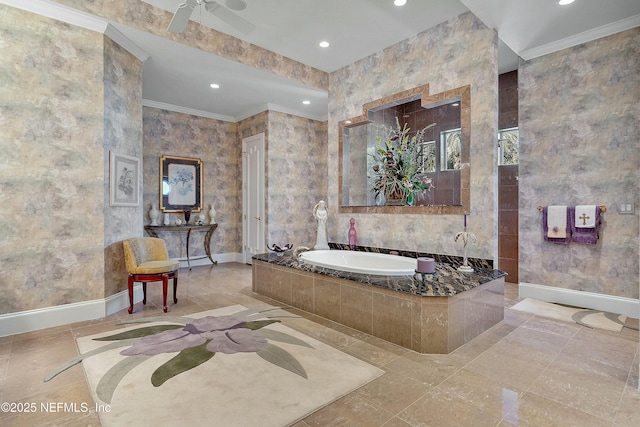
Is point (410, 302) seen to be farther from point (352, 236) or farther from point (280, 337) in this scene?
point (352, 236)

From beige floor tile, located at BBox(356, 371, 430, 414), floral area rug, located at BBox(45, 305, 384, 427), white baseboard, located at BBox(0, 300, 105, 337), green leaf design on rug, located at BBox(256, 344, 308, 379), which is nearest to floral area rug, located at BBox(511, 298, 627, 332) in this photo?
beige floor tile, located at BBox(356, 371, 430, 414)

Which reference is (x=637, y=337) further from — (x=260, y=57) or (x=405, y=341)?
(x=260, y=57)

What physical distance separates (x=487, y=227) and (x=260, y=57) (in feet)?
11.7

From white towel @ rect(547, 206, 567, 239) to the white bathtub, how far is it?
64.8 inches

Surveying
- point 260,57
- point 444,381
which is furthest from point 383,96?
point 444,381

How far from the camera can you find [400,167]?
4.31 meters

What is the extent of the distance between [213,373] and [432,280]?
6.03 ft

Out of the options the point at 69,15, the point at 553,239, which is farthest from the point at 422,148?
the point at 69,15

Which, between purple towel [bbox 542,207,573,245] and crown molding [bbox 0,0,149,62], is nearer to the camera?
crown molding [bbox 0,0,149,62]

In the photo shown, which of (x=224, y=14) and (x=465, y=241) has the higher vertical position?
(x=224, y=14)

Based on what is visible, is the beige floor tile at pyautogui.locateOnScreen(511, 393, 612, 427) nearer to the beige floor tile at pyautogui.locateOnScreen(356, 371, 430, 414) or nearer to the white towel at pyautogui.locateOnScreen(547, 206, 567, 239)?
the beige floor tile at pyautogui.locateOnScreen(356, 371, 430, 414)

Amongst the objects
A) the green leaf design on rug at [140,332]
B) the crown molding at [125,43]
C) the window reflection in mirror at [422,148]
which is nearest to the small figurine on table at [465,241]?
the window reflection in mirror at [422,148]

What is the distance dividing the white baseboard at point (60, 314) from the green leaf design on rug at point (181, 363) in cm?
143

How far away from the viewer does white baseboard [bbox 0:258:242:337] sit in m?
2.83
